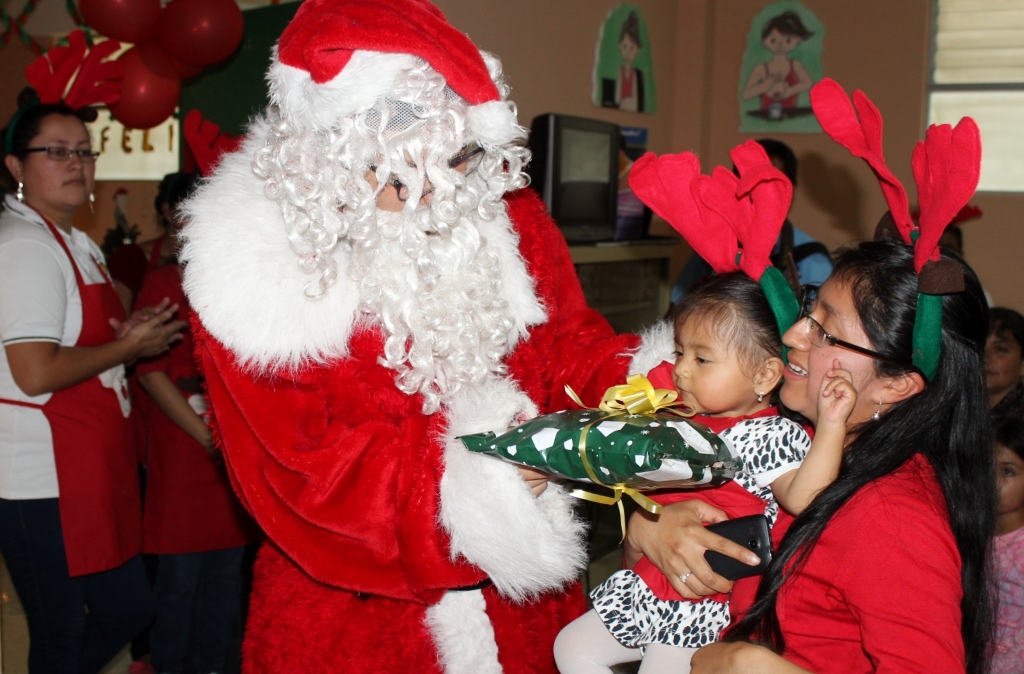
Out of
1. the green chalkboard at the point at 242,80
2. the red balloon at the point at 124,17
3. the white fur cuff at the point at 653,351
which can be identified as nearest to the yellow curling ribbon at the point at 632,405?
the white fur cuff at the point at 653,351

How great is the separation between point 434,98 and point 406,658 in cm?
105

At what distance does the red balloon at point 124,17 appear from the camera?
366cm

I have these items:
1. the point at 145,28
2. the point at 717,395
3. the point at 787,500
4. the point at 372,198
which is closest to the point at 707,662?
the point at 787,500

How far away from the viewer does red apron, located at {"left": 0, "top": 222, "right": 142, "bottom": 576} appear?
2.50 metres

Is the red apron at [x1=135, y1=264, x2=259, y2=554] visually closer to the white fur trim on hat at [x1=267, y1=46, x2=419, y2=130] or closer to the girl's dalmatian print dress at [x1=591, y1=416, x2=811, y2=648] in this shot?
the white fur trim on hat at [x1=267, y1=46, x2=419, y2=130]

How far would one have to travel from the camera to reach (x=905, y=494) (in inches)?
49.8

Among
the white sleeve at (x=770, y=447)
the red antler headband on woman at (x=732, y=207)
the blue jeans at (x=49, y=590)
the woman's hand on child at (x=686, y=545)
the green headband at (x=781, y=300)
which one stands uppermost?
the red antler headband on woman at (x=732, y=207)

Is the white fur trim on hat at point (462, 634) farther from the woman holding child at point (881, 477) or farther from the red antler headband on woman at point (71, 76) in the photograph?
the red antler headband on woman at point (71, 76)

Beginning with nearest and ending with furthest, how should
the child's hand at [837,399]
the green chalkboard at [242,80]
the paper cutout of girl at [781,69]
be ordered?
the child's hand at [837,399] < the green chalkboard at [242,80] < the paper cutout of girl at [781,69]

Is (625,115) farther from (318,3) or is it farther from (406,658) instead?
(406,658)

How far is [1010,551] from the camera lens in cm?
238

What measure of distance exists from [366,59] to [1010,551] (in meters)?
2.19

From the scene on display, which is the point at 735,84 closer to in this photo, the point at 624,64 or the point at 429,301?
the point at 624,64

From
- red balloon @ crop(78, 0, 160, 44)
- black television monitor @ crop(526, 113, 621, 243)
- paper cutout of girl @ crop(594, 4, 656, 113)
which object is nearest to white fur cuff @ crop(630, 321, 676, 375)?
black television monitor @ crop(526, 113, 621, 243)
